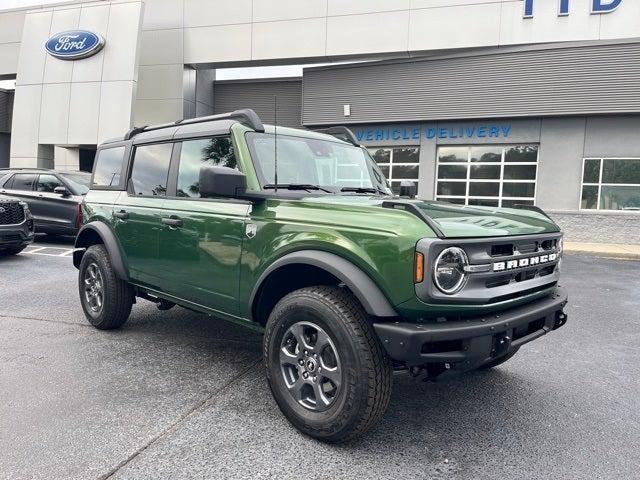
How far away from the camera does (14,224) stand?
30.9ft

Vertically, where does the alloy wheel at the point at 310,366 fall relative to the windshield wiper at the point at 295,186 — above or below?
below

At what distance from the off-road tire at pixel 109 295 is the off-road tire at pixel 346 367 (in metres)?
2.47

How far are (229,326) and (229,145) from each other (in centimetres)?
236

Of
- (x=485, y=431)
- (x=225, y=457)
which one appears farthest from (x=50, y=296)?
(x=485, y=431)

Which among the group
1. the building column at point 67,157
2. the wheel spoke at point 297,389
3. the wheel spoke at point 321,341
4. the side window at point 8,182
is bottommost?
the wheel spoke at point 297,389

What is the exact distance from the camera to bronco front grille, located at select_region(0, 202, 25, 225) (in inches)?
364

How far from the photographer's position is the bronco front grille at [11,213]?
9.24m

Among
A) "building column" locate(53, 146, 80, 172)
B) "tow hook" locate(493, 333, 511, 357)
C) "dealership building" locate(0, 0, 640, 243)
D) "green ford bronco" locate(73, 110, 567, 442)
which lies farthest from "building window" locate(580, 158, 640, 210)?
"building column" locate(53, 146, 80, 172)

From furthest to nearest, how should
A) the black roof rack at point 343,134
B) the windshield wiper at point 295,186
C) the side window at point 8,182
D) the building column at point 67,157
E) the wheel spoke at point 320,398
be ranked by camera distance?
1. the building column at point 67,157
2. the side window at point 8,182
3. the black roof rack at point 343,134
4. the windshield wiper at point 295,186
5. the wheel spoke at point 320,398

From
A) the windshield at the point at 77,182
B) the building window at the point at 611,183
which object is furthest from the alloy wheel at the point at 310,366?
the building window at the point at 611,183

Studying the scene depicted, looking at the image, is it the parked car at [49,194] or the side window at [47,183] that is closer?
the parked car at [49,194]

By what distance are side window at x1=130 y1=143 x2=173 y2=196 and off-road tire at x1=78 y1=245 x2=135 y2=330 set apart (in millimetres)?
802

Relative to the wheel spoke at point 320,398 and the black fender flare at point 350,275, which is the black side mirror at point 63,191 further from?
the wheel spoke at point 320,398

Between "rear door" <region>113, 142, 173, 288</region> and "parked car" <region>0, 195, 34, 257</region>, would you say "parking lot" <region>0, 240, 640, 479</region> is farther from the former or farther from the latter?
"parked car" <region>0, 195, 34, 257</region>
